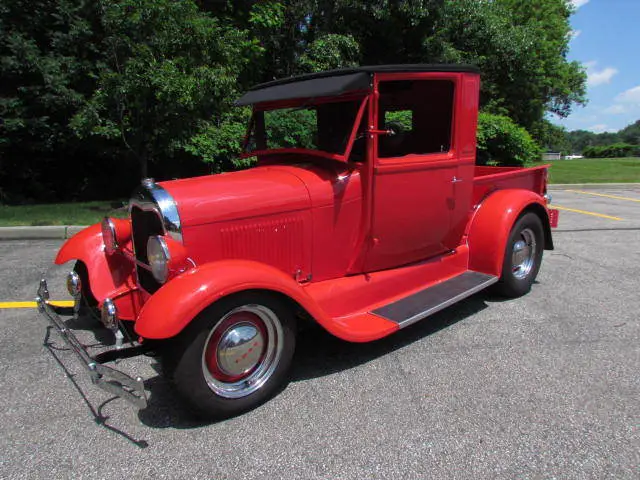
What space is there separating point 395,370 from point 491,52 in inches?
521

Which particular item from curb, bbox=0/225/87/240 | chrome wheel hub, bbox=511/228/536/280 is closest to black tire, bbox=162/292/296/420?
chrome wheel hub, bbox=511/228/536/280

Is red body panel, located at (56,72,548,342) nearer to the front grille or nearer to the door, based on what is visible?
the door

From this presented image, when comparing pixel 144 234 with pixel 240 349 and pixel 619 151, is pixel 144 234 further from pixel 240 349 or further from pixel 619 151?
pixel 619 151

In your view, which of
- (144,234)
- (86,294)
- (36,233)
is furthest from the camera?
(36,233)

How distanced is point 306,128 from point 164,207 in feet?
4.83

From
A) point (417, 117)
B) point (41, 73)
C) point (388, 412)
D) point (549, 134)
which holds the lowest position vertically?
point (388, 412)

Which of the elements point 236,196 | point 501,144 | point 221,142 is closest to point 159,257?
point 236,196

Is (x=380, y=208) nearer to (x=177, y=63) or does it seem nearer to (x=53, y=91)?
(x=177, y=63)

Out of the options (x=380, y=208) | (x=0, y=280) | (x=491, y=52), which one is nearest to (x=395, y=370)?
(x=380, y=208)

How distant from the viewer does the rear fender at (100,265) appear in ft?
10.8

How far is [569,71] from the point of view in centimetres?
2461

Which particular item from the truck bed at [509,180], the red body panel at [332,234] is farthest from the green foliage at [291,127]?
the truck bed at [509,180]

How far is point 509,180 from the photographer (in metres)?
4.62

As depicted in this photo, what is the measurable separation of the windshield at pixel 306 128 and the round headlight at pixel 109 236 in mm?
1311
